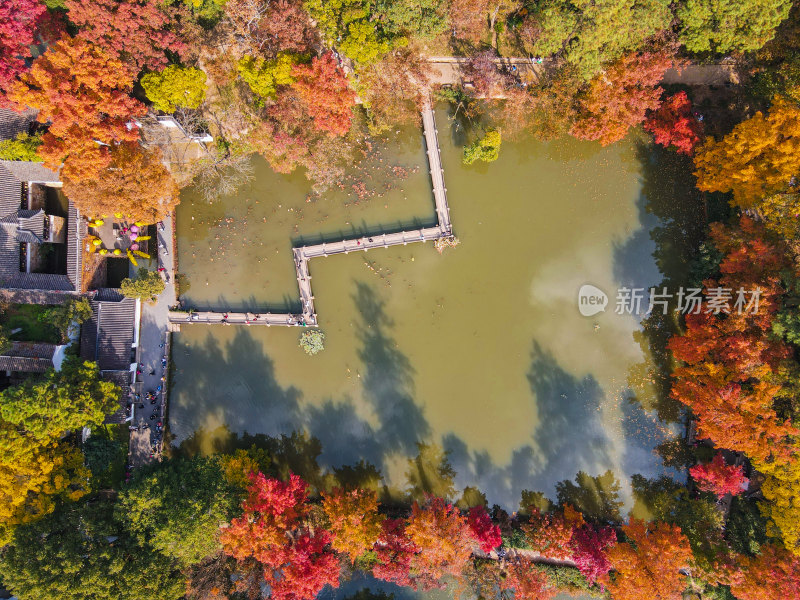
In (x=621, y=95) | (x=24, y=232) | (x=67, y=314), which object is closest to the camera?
(x=621, y=95)

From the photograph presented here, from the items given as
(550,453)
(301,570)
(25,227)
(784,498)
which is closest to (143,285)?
(25,227)

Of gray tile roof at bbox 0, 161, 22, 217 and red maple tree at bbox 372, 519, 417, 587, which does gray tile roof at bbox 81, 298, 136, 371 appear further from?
red maple tree at bbox 372, 519, 417, 587

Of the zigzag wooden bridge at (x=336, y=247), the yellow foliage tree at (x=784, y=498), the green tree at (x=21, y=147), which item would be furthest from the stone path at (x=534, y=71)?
the green tree at (x=21, y=147)

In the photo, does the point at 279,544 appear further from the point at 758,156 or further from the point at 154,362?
the point at 758,156

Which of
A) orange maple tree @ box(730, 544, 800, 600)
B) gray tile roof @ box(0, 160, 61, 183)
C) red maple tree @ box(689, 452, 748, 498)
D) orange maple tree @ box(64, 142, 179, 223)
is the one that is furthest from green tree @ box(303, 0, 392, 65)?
orange maple tree @ box(730, 544, 800, 600)

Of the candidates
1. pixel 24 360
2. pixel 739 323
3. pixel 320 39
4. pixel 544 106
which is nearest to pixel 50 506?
pixel 24 360

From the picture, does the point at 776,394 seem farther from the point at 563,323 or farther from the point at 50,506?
the point at 50,506
